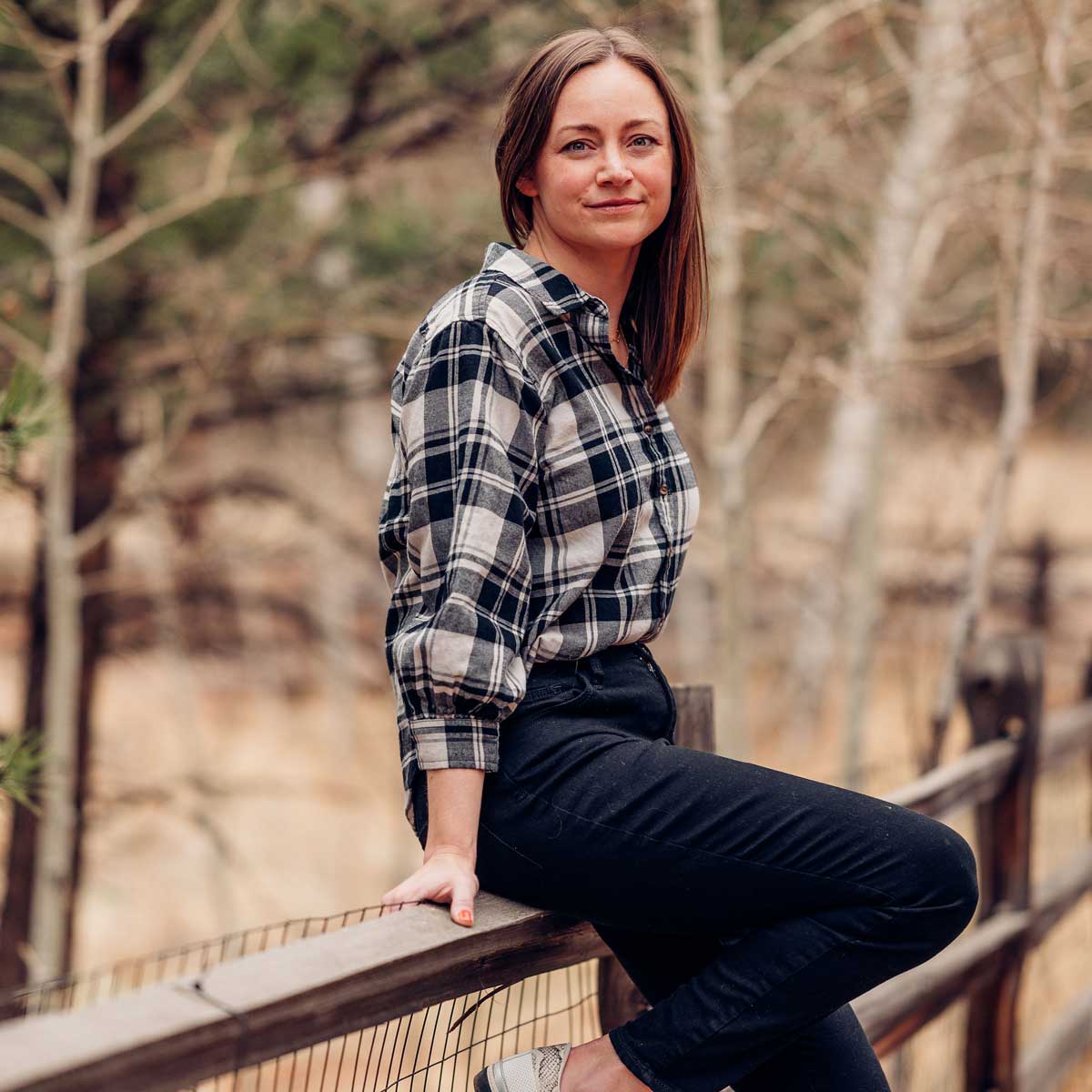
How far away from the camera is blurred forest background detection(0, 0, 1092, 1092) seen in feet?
15.6

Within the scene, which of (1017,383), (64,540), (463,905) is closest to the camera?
(463,905)

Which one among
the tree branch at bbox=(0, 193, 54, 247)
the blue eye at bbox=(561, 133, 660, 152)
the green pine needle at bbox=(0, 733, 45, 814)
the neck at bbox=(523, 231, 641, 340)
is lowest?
the green pine needle at bbox=(0, 733, 45, 814)

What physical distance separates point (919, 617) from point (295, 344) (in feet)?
12.3

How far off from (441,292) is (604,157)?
5412 mm

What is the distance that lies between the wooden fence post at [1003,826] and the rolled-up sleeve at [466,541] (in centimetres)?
196

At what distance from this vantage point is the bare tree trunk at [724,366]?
4.57 meters

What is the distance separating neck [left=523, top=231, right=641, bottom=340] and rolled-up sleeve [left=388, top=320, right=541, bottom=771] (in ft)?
0.81

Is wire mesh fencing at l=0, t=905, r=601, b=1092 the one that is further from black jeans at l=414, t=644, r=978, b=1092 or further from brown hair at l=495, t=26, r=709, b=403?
brown hair at l=495, t=26, r=709, b=403

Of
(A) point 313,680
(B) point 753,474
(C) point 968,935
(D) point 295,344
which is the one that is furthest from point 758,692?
(C) point 968,935

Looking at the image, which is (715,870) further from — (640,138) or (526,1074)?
(640,138)

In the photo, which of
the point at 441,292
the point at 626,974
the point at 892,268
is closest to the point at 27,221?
the point at 441,292

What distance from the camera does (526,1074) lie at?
1.58 meters

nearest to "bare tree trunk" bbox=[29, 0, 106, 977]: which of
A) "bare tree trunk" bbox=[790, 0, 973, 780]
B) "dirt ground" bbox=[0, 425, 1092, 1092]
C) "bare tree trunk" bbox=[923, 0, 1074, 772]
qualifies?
"dirt ground" bbox=[0, 425, 1092, 1092]

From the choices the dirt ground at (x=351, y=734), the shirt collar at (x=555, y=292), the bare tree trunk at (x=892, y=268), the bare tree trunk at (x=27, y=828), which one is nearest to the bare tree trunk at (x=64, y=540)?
the dirt ground at (x=351, y=734)
